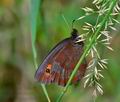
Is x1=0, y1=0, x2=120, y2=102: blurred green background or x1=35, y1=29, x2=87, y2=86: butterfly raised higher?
x1=35, y1=29, x2=87, y2=86: butterfly

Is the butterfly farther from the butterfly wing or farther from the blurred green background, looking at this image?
the blurred green background

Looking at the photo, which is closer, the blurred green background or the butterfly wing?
the butterfly wing

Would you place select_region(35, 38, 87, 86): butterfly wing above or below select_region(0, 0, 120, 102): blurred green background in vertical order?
above

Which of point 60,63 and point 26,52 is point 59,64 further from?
point 26,52

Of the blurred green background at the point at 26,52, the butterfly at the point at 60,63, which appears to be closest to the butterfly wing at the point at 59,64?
the butterfly at the point at 60,63

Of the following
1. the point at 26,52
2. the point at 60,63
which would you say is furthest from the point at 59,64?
the point at 26,52

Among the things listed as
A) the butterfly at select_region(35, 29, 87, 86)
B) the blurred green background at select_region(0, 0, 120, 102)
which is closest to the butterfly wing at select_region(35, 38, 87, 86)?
the butterfly at select_region(35, 29, 87, 86)

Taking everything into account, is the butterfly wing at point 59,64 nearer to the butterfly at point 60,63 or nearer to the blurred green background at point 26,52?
the butterfly at point 60,63
